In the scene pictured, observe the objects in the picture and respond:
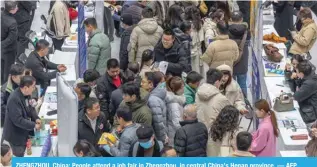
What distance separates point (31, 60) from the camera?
12.0m

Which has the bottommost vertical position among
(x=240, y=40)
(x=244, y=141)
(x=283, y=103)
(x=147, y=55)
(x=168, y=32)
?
(x=283, y=103)

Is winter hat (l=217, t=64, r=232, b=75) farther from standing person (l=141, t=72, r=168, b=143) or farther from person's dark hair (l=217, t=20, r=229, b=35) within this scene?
standing person (l=141, t=72, r=168, b=143)

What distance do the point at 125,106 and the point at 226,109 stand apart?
41.4 inches

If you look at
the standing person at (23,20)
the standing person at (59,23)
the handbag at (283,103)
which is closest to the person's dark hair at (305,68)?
the handbag at (283,103)

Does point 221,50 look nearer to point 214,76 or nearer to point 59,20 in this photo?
point 214,76

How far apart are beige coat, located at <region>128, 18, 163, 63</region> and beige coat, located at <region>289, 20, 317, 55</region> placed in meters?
2.06

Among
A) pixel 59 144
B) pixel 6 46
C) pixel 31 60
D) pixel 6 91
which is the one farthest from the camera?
pixel 6 46

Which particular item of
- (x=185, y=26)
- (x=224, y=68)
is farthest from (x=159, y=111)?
(x=185, y=26)

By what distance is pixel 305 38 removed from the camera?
513 inches

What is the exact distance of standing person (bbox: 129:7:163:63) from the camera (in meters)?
12.3

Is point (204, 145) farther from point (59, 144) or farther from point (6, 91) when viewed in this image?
point (6, 91)

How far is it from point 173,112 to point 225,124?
90 centimetres

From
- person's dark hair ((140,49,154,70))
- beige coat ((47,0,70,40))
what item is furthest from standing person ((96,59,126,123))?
beige coat ((47,0,70,40))

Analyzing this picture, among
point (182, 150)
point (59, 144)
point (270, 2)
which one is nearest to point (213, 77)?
point (182, 150)
